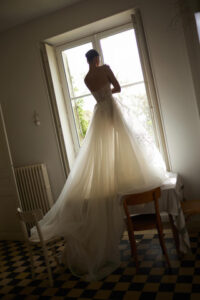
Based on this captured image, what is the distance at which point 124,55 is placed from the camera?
467 centimetres

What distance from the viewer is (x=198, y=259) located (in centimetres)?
335

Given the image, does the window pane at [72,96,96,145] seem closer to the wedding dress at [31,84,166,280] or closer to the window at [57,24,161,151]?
the window at [57,24,161,151]

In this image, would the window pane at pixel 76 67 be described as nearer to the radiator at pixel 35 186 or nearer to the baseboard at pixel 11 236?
the radiator at pixel 35 186

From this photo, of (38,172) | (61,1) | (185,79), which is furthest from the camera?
(38,172)

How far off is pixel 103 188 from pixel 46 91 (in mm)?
2142

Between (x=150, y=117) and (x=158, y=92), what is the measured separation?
472 mm

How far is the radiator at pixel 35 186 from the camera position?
197 inches

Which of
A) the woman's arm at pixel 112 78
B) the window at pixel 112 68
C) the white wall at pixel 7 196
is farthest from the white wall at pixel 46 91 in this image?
the woman's arm at pixel 112 78

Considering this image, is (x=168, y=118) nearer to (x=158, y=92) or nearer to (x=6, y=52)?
(x=158, y=92)

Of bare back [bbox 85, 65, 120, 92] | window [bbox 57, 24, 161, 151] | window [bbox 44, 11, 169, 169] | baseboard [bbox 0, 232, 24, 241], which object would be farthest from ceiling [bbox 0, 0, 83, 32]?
baseboard [bbox 0, 232, 24, 241]

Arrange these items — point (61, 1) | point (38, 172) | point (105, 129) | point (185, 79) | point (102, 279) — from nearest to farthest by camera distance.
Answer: point (102, 279), point (105, 129), point (185, 79), point (61, 1), point (38, 172)

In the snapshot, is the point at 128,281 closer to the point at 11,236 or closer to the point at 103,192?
the point at 103,192

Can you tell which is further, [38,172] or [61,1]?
[38,172]

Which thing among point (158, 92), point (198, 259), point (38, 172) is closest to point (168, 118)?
point (158, 92)
